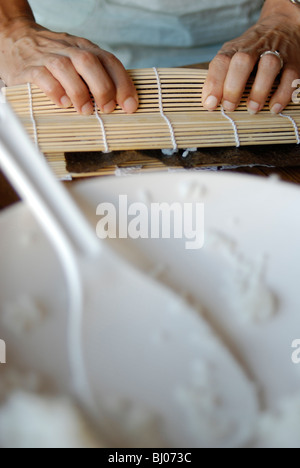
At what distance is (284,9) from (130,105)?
0.57 meters

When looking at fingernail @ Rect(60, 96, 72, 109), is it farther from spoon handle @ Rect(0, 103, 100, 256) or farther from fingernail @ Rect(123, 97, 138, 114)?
spoon handle @ Rect(0, 103, 100, 256)

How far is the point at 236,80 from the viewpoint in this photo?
2.28ft

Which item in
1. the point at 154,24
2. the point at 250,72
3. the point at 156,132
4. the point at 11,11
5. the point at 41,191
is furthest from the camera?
the point at 154,24

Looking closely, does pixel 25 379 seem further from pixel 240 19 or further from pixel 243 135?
pixel 240 19

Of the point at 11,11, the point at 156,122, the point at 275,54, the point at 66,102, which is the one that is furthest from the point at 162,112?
the point at 11,11

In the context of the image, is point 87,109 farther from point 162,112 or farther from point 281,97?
point 281,97

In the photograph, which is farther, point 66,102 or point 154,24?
point 154,24

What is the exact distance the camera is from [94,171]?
0.60 metres

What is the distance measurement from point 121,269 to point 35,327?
0.09 m

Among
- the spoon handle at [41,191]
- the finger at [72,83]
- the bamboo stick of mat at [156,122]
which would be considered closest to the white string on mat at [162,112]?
the bamboo stick of mat at [156,122]

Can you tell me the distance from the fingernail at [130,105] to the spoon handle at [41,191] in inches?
11.2

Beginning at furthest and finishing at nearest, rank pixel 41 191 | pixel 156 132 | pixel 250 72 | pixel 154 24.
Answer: pixel 154 24 < pixel 250 72 < pixel 156 132 < pixel 41 191

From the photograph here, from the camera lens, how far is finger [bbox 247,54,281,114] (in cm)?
70
